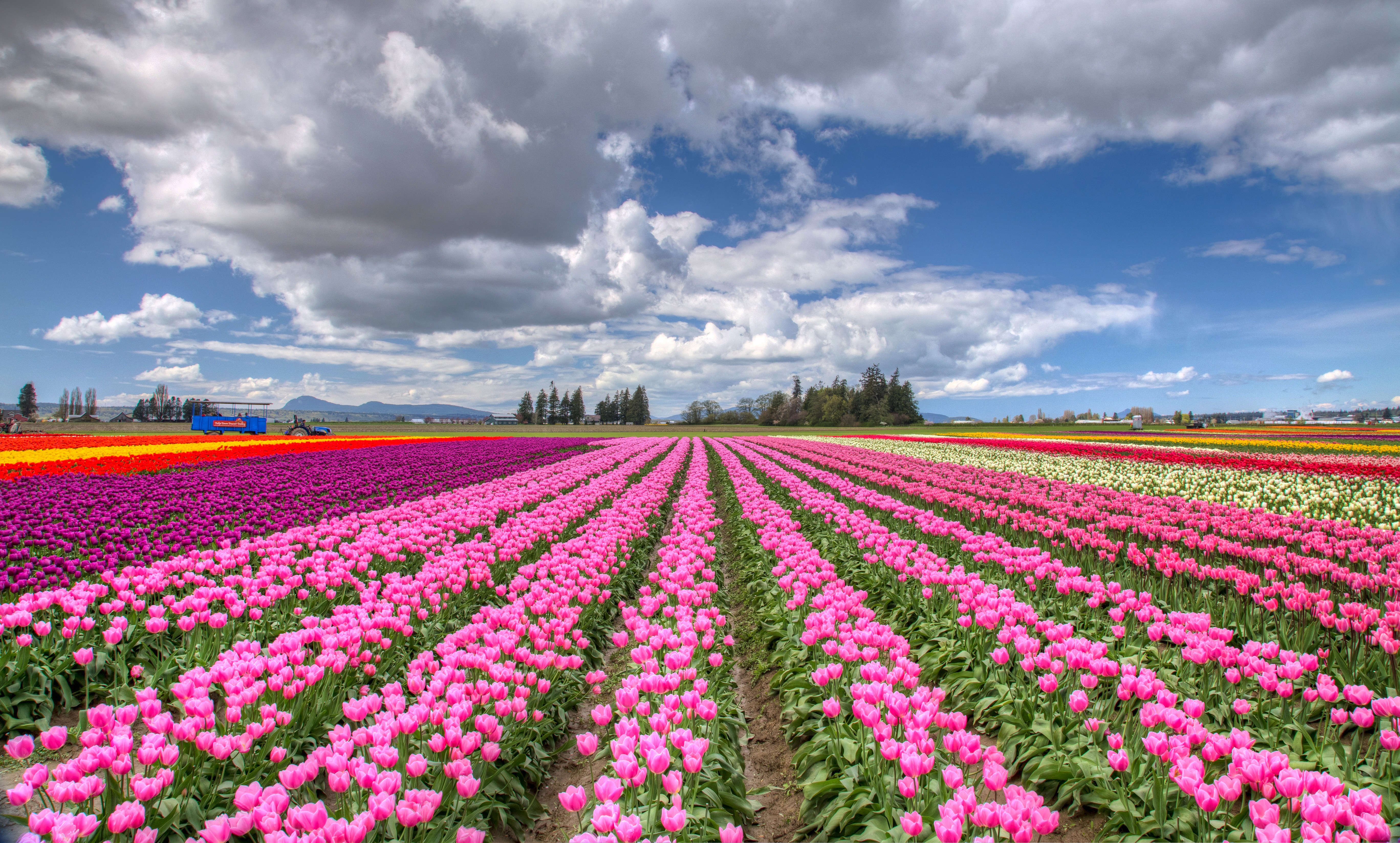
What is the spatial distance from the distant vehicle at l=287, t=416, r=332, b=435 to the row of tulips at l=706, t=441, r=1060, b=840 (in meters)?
46.6

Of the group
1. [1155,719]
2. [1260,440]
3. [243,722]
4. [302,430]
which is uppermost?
[302,430]

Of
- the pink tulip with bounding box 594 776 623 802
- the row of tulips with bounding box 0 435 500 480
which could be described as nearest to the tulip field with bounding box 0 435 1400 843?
the pink tulip with bounding box 594 776 623 802

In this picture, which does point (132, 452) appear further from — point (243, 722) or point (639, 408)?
point (639, 408)

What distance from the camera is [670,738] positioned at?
316cm

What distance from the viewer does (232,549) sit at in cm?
682

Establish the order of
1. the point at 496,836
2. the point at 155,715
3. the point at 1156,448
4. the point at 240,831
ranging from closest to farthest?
the point at 240,831 < the point at 155,715 < the point at 496,836 < the point at 1156,448

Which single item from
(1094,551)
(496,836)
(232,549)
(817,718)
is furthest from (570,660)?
(1094,551)

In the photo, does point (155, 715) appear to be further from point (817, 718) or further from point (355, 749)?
point (817, 718)

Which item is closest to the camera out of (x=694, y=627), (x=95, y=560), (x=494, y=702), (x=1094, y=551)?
(x=494, y=702)

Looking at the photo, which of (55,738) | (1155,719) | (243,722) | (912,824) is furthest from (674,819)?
(55,738)

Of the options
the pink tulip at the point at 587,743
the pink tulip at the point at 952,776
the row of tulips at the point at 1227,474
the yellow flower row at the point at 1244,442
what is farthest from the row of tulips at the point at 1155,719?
the yellow flower row at the point at 1244,442

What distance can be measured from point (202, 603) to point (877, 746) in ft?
16.6

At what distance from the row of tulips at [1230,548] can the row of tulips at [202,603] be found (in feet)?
22.9

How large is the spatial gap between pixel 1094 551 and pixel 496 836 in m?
7.86
